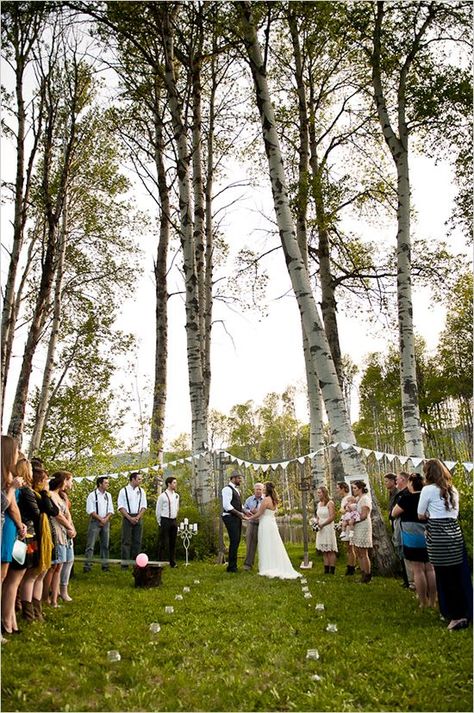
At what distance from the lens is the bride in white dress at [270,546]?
34.2ft

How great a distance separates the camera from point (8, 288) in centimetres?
1275

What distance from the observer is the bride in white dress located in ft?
34.2

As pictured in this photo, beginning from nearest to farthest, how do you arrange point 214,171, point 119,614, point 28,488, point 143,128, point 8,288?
point 28,488, point 119,614, point 8,288, point 143,128, point 214,171

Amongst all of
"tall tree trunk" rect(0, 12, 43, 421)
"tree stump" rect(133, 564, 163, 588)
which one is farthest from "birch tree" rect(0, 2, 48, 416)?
"tree stump" rect(133, 564, 163, 588)

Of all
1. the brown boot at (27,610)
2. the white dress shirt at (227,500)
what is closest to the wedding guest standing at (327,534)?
the white dress shirt at (227,500)

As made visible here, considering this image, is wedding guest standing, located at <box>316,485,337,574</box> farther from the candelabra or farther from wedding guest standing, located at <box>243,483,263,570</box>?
the candelabra

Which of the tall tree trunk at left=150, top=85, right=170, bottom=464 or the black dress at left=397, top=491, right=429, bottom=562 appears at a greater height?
the tall tree trunk at left=150, top=85, right=170, bottom=464

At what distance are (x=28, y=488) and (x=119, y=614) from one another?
→ 5.98 feet

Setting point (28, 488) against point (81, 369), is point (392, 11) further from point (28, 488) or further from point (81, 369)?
point (81, 369)

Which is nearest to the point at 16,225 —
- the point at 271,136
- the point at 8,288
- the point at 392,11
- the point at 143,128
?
the point at 8,288

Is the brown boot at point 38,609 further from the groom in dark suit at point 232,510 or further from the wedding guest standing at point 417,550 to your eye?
the groom in dark suit at point 232,510

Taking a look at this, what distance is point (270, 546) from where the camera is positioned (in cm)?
1062

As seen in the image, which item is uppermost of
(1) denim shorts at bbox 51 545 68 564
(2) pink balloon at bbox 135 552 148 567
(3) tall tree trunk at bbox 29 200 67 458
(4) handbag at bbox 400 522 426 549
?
(3) tall tree trunk at bbox 29 200 67 458

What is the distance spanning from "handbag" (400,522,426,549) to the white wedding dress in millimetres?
3816
